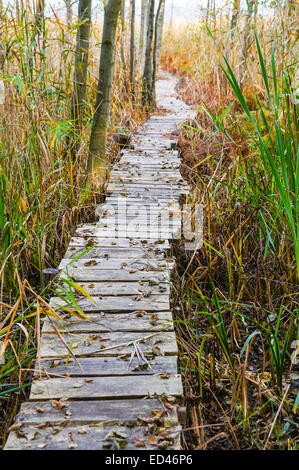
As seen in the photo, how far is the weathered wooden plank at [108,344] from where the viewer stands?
5.47 feet

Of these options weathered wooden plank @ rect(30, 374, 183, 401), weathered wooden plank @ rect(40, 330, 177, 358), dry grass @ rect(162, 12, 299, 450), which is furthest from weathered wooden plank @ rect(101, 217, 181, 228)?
weathered wooden plank @ rect(30, 374, 183, 401)

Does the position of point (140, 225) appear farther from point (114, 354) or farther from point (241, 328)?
point (114, 354)

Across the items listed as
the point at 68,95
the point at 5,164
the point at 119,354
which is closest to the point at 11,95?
the point at 5,164

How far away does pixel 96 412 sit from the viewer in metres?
1.38

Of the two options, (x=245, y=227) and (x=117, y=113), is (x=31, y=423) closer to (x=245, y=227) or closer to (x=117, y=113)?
(x=245, y=227)

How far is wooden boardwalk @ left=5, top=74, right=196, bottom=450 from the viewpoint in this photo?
1309 millimetres

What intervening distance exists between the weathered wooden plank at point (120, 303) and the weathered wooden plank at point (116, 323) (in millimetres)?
34

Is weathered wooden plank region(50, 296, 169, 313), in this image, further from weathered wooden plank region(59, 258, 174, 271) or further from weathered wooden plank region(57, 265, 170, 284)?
weathered wooden plank region(59, 258, 174, 271)

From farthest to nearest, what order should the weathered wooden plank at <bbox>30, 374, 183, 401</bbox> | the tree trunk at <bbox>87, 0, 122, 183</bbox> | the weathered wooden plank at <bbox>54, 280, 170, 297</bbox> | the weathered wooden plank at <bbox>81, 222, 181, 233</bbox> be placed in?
the tree trunk at <bbox>87, 0, 122, 183</bbox>, the weathered wooden plank at <bbox>81, 222, 181, 233</bbox>, the weathered wooden plank at <bbox>54, 280, 170, 297</bbox>, the weathered wooden plank at <bbox>30, 374, 183, 401</bbox>

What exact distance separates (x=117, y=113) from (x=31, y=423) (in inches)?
178

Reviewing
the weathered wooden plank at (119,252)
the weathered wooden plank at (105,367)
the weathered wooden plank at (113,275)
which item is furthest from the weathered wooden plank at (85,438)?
the weathered wooden plank at (119,252)

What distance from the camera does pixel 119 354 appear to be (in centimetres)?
166

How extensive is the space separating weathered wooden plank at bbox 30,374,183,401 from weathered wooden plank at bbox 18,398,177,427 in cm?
3

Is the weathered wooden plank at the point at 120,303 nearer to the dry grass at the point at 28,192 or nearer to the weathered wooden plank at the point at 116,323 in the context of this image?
the weathered wooden plank at the point at 116,323
